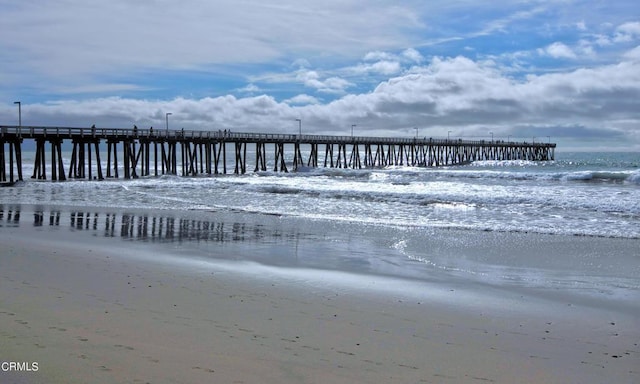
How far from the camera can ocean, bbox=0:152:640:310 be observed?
8.88 m

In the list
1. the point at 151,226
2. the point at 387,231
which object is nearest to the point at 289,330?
the point at 387,231

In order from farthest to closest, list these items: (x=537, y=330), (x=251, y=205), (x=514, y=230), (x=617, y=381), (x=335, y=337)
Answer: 1. (x=251, y=205)
2. (x=514, y=230)
3. (x=537, y=330)
4. (x=335, y=337)
5. (x=617, y=381)

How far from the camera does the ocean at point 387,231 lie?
888cm

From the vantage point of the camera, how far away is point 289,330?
5.45 metres

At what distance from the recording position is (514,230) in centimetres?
1378

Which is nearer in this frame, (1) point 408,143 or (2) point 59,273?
(2) point 59,273

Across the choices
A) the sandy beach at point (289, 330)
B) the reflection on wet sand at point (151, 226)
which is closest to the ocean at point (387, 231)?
the reflection on wet sand at point (151, 226)

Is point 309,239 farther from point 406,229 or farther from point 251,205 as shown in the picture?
point 251,205

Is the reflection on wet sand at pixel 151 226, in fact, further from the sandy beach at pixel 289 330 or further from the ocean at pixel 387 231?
the sandy beach at pixel 289 330

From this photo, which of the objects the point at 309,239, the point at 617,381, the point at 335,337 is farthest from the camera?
the point at 309,239

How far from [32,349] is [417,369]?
297cm

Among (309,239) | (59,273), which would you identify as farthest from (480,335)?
(309,239)

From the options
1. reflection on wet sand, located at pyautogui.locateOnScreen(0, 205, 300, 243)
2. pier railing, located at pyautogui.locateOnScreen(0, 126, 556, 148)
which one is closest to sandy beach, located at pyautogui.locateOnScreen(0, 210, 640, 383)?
reflection on wet sand, located at pyautogui.locateOnScreen(0, 205, 300, 243)

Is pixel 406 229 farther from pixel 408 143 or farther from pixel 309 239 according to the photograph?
pixel 408 143
